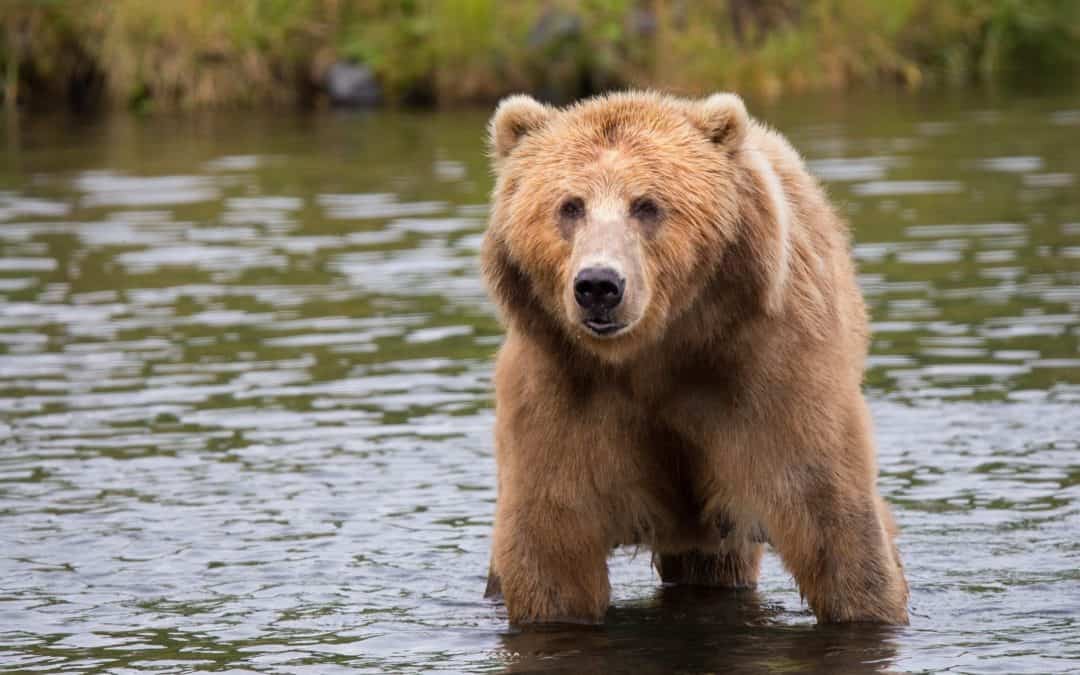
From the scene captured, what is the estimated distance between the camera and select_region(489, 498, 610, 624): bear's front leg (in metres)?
6.55

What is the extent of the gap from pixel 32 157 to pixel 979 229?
1444 cm

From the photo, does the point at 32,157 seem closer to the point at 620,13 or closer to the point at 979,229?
the point at 620,13

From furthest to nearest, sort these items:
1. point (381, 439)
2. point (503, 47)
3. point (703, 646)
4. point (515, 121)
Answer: point (503, 47) < point (381, 439) < point (703, 646) < point (515, 121)

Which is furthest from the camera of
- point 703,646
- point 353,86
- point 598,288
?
point 353,86

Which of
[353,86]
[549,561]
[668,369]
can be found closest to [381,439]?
[549,561]

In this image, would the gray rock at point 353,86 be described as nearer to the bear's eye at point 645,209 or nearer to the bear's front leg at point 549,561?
the bear's front leg at point 549,561

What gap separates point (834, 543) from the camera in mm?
6422

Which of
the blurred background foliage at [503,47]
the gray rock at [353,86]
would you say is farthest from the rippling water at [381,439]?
the gray rock at [353,86]

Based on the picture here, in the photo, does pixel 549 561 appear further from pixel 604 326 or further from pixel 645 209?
pixel 645 209

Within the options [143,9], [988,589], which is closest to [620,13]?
[143,9]

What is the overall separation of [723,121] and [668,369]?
2.72 ft

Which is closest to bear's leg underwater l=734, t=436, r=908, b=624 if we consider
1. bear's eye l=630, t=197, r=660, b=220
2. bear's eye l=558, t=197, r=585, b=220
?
bear's eye l=630, t=197, r=660, b=220

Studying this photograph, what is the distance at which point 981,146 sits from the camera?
2275 centimetres

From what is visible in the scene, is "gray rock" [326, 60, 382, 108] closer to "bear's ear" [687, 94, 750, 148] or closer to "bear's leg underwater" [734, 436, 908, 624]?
"bear's ear" [687, 94, 750, 148]
